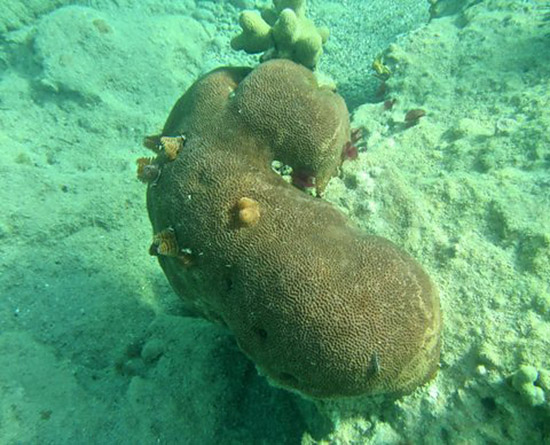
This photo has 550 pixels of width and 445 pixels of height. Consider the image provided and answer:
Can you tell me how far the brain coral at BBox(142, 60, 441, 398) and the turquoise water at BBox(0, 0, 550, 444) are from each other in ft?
1.48

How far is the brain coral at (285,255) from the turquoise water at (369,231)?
45 cm

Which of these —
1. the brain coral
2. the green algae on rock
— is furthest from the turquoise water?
the green algae on rock

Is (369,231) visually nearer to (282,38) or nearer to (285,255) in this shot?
(285,255)

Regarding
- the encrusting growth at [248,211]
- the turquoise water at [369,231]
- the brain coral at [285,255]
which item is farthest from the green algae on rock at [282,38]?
the encrusting growth at [248,211]

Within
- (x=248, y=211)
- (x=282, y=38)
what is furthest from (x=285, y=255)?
(x=282, y=38)

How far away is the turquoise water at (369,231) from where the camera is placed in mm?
2641

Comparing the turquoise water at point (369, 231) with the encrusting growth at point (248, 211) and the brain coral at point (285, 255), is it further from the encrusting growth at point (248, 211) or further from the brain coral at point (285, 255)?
the encrusting growth at point (248, 211)

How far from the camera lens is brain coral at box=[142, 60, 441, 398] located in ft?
7.81

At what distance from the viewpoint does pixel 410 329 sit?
7.95 feet

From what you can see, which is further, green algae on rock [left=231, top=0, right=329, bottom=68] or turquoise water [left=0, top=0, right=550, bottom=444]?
green algae on rock [left=231, top=0, right=329, bottom=68]

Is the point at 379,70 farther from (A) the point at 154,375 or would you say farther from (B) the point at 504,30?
(A) the point at 154,375

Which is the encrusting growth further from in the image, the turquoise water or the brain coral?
the turquoise water

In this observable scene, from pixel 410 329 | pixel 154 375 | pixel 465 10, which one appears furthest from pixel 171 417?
pixel 465 10

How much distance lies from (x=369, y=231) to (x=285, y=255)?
1214 millimetres
